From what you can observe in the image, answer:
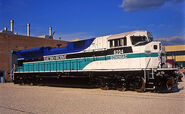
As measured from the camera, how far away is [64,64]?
15.4 metres

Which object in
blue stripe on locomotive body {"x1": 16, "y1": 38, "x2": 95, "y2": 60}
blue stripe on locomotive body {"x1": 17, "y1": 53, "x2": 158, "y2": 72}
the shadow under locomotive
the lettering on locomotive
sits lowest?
the shadow under locomotive

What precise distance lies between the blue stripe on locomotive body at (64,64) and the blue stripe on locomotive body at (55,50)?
0.68 meters

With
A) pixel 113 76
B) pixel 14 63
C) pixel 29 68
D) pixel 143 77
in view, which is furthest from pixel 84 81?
pixel 14 63

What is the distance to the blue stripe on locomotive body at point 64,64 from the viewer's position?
12.2 m

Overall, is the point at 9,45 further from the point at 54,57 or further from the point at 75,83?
the point at 75,83

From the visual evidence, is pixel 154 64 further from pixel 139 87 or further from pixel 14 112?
pixel 14 112

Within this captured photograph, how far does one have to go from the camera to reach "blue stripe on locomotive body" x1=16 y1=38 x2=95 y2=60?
→ 14244 millimetres

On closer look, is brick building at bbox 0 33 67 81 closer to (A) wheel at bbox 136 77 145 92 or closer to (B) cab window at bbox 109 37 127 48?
(B) cab window at bbox 109 37 127 48

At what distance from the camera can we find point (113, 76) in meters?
12.3

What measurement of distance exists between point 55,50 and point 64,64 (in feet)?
5.70

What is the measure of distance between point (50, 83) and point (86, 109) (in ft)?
36.0

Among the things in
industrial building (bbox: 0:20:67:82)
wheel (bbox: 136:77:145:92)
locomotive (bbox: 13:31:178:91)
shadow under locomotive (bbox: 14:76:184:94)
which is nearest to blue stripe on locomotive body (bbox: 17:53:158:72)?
locomotive (bbox: 13:31:178:91)

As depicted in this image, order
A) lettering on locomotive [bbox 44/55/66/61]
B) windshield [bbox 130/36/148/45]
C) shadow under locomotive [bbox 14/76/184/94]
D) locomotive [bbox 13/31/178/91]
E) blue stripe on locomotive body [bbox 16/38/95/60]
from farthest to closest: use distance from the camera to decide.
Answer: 1. lettering on locomotive [bbox 44/55/66/61]
2. blue stripe on locomotive body [bbox 16/38/95/60]
3. shadow under locomotive [bbox 14/76/184/94]
4. windshield [bbox 130/36/148/45]
5. locomotive [bbox 13/31/178/91]

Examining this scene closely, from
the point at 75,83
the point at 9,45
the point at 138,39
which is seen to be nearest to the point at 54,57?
the point at 75,83
